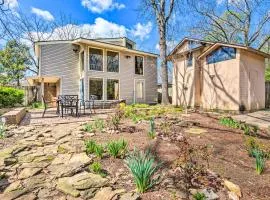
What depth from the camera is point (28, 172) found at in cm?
372

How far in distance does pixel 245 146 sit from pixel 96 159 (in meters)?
3.58

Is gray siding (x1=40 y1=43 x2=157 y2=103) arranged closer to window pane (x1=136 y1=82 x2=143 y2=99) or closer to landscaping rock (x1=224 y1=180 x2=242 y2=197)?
window pane (x1=136 y1=82 x2=143 y2=99)

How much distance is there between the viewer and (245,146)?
18.0 feet

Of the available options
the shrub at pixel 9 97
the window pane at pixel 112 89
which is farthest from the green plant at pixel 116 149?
the shrub at pixel 9 97

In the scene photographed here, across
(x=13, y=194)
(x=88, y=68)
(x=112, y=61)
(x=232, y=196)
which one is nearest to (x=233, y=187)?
(x=232, y=196)

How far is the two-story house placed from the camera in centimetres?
1630

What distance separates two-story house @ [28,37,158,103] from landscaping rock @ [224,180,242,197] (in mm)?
13370

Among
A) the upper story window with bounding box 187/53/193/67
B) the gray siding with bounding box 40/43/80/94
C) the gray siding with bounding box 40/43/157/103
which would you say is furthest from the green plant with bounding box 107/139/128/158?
the gray siding with bounding box 40/43/80/94

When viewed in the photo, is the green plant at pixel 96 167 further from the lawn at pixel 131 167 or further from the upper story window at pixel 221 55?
the upper story window at pixel 221 55

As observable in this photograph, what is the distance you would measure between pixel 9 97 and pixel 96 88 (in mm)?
5821

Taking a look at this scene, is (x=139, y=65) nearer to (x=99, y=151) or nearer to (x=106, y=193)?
(x=99, y=151)

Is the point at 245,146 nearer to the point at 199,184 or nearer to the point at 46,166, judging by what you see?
the point at 199,184

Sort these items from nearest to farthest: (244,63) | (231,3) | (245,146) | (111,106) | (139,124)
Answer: (245,146) → (139,124) → (244,63) → (111,106) → (231,3)

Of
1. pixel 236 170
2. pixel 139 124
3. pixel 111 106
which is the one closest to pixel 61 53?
pixel 111 106
